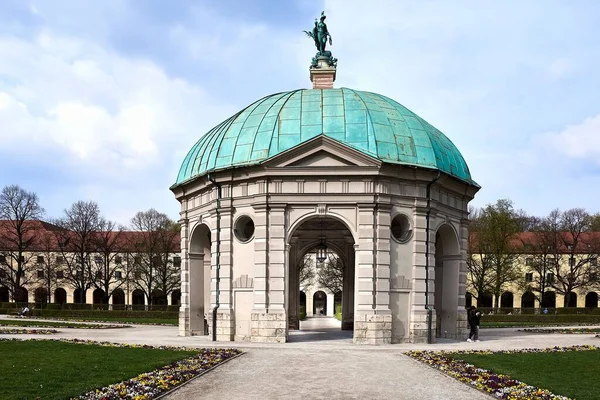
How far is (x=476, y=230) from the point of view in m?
70.7

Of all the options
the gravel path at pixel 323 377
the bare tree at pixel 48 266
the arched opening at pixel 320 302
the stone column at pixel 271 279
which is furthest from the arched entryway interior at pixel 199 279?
the arched opening at pixel 320 302

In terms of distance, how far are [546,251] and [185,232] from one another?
2120 inches

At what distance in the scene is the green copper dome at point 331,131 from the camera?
1142 inches

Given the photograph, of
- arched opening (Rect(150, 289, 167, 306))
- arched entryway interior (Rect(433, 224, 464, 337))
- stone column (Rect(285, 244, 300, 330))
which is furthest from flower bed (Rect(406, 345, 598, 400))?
arched opening (Rect(150, 289, 167, 306))

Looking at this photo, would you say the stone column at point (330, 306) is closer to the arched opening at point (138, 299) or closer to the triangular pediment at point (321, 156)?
the arched opening at point (138, 299)

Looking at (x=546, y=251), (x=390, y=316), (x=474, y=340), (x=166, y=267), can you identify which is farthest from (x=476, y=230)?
(x=390, y=316)

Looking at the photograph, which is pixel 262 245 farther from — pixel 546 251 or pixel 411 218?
pixel 546 251

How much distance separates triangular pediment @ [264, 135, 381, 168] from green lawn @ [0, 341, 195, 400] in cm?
990

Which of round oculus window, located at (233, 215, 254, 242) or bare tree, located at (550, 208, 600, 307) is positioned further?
bare tree, located at (550, 208, 600, 307)

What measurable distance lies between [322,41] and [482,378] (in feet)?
78.0

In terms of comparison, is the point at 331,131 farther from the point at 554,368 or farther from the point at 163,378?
the point at 163,378

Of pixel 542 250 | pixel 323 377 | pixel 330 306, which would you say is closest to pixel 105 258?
pixel 330 306

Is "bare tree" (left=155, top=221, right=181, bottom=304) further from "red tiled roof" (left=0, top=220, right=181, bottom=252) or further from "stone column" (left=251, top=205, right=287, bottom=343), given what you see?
"stone column" (left=251, top=205, right=287, bottom=343)

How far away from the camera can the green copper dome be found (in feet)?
95.1
